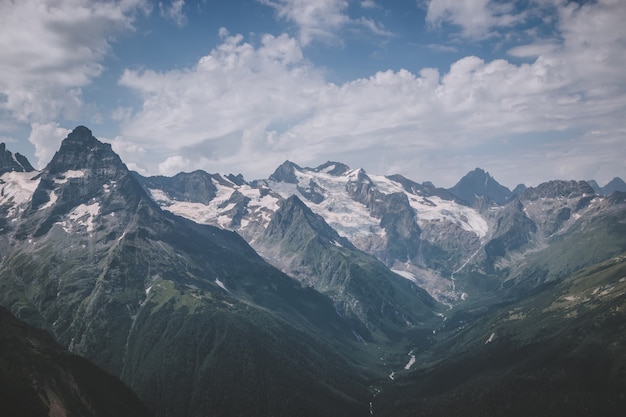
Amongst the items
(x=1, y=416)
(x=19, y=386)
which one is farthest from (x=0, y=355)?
(x=1, y=416)

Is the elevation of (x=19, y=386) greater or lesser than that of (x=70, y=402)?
greater

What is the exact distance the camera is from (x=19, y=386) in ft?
602

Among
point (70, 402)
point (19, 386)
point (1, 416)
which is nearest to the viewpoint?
point (1, 416)

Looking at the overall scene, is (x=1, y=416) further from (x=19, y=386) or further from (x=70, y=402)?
(x=70, y=402)

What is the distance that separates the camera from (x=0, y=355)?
199250mm

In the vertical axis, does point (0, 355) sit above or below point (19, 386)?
above

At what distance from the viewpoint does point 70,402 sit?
197 metres

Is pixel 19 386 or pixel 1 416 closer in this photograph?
pixel 1 416

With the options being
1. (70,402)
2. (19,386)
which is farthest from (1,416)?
(70,402)

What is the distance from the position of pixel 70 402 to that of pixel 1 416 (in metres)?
34.8

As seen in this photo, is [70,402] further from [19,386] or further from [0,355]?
[0,355]

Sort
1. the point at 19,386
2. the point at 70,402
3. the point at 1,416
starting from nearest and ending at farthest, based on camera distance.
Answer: the point at 1,416 < the point at 19,386 < the point at 70,402

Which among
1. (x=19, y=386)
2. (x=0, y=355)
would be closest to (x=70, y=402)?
(x=19, y=386)

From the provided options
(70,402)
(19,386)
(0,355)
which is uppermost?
(0,355)
